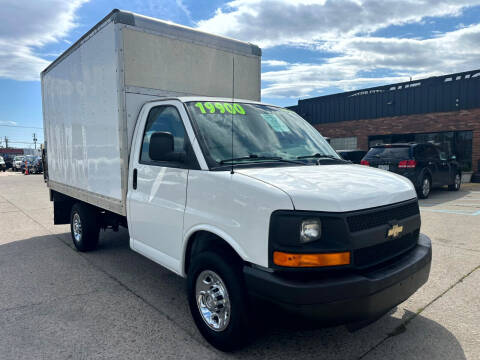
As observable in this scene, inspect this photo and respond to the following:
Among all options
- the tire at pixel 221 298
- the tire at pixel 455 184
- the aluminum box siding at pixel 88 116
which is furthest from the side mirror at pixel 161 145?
the tire at pixel 455 184

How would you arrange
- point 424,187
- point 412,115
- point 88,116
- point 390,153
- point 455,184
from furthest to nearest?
point 412,115 < point 455,184 < point 424,187 < point 390,153 < point 88,116

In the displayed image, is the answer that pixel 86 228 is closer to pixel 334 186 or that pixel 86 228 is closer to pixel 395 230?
pixel 334 186

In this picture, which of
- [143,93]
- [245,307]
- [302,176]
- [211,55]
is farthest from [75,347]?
[211,55]

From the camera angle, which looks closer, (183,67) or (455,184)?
(183,67)

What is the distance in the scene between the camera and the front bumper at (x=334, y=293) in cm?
235

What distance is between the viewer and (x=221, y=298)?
2.92 meters

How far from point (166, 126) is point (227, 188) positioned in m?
1.23

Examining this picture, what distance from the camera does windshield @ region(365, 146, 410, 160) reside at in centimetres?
1081

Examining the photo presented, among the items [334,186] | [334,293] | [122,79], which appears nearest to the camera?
[334,293]

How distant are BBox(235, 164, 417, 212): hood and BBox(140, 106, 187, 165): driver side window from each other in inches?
30.2

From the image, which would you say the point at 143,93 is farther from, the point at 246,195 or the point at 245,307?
the point at 245,307

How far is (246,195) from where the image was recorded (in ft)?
8.64

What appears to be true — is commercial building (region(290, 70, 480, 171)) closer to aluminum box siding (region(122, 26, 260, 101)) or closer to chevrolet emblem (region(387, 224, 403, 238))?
aluminum box siding (region(122, 26, 260, 101))

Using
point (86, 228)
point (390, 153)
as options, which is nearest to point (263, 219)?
point (86, 228)
